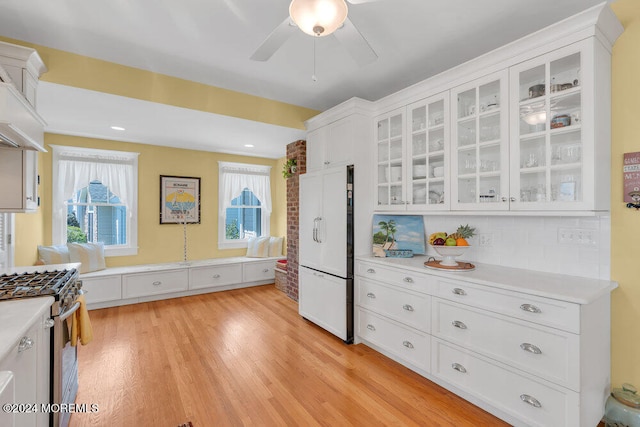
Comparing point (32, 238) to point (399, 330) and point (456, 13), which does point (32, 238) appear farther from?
point (456, 13)

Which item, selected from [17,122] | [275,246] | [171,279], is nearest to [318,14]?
[17,122]

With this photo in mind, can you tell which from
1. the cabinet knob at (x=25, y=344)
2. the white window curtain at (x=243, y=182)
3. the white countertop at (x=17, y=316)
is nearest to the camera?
the white countertop at (x=17, y=316)

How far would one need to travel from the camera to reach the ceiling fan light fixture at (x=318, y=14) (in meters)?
1.28

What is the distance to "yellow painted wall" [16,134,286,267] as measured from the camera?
4105 millimetres

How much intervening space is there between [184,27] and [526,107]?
8.32 feet

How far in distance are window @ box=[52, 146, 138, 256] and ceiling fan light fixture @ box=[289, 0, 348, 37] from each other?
4.46m

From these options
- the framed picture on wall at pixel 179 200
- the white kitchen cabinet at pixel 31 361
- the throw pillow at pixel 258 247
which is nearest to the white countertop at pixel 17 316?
the white kitchen cabinet at pixel 31 361

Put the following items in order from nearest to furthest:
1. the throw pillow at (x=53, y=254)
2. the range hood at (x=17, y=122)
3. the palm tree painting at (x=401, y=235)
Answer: the range hood at (x=17, y=122), the palm tree painting at (x=401, y=235), the throw pillow at (x=53, y=254)

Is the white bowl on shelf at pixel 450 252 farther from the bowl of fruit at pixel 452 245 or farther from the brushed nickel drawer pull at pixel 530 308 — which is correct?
the brushed nickel drawer pull at pixel 530 308

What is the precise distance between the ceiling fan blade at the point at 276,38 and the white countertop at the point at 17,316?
1.75 m

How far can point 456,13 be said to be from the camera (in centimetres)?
200

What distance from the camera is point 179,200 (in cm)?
508

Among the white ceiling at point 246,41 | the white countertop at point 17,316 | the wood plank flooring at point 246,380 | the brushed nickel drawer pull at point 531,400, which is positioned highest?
the white ceiling at point 246,41

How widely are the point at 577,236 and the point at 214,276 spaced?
4676mm
